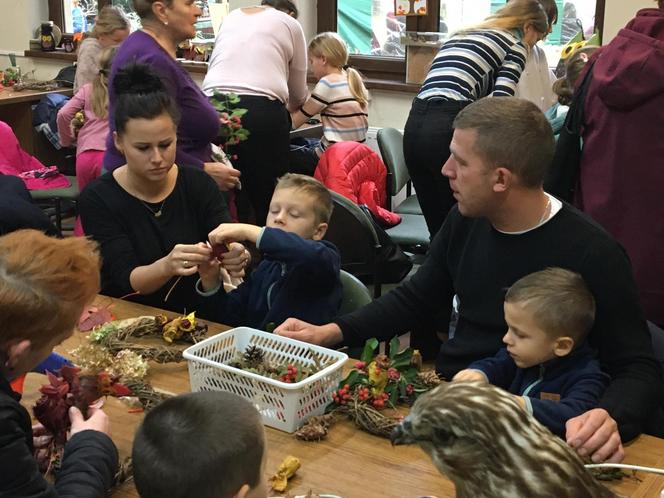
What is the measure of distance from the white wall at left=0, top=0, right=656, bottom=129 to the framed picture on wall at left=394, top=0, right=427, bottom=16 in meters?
0.55

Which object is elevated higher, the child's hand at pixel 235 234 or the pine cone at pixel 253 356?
the child's hand at pixel 235 234

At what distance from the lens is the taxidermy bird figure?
3.64 ft

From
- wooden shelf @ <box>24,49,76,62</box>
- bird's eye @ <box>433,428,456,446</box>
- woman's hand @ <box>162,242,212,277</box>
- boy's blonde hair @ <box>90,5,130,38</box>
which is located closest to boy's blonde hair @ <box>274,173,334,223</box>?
woman's hand @ <box>162,242,212,277</box>

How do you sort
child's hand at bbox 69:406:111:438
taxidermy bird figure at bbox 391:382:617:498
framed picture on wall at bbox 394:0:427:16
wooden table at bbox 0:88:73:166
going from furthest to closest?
wooden table at bbox 0:88:73:166 < framed picture on wall at bbox 394:0:427:16 < child's hand at bbox 69:406:111:438 < taxidermy bird figure at bbox 391:382:617:498

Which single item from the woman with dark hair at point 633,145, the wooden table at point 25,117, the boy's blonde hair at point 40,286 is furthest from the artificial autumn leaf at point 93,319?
the wooden table at point 25,117

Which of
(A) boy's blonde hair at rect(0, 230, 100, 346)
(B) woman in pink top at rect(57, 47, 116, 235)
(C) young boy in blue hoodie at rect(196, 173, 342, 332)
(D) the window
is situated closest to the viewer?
(A) boy's blonde hair at rect(0, 230, 100, 346)

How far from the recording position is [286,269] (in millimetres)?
Result: 2512

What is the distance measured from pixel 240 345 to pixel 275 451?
0.42 metres

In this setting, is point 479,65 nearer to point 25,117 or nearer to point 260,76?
point 260,76

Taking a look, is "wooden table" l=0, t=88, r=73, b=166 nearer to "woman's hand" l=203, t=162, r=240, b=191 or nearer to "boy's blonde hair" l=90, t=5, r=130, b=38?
"boy's blonde hair" l=90, t=5, r=130, b=38

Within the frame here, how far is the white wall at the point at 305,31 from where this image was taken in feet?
16.5

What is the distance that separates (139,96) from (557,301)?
1.52m

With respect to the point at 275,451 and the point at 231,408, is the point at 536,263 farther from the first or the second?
the point at 231,408

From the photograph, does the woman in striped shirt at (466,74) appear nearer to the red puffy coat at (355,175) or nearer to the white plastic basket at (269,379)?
the red puffy coat at (355,175)
